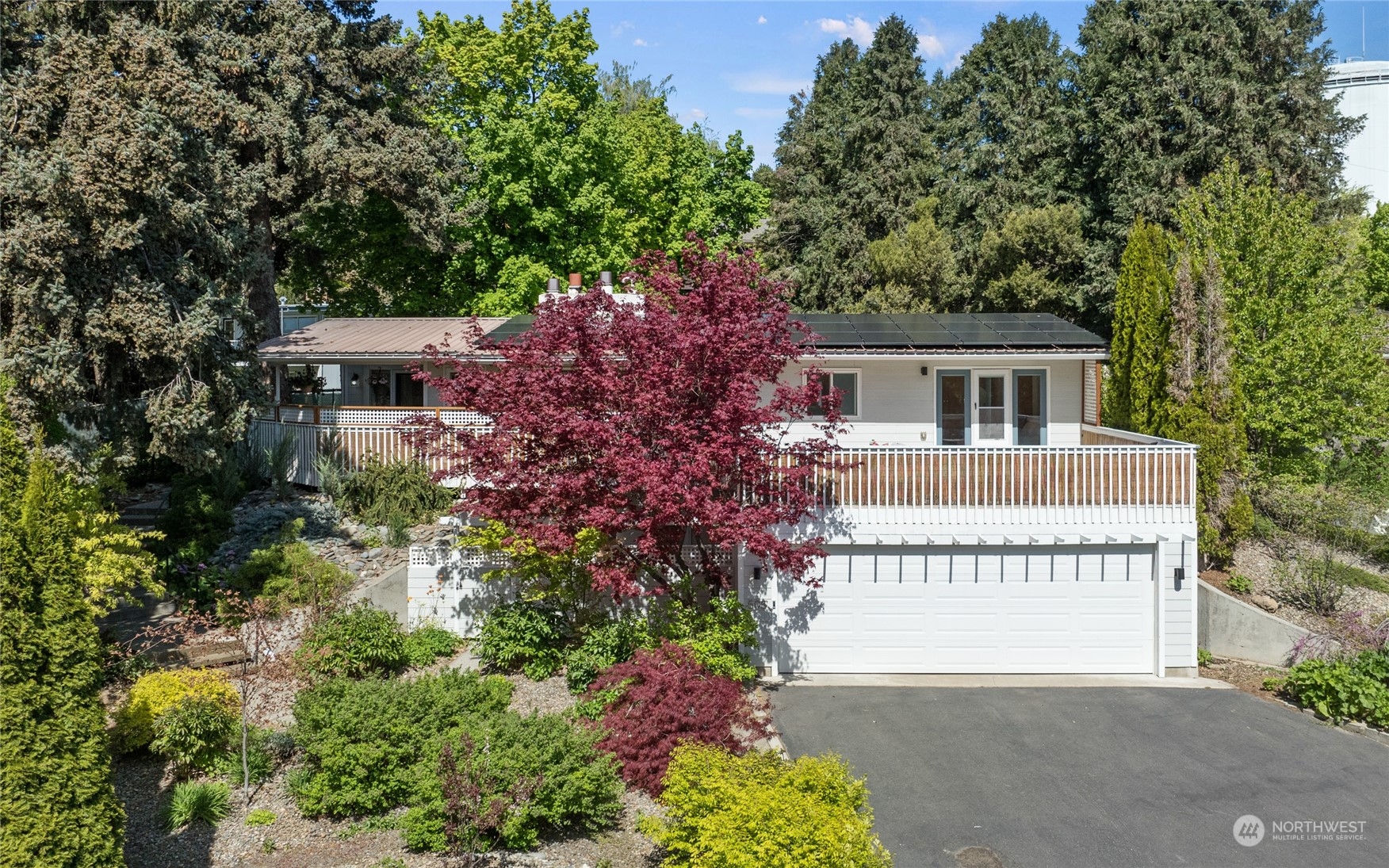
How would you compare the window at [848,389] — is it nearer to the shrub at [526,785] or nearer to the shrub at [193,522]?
the shrub at [526,785]

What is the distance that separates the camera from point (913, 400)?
16938mm

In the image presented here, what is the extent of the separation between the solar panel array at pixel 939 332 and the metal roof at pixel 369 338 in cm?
193

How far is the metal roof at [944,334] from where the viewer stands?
1616 cm

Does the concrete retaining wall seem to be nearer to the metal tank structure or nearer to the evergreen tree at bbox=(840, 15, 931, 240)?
the evergreen tree at bbox=(840, 15, 931, 240)

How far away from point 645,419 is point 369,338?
11327mm

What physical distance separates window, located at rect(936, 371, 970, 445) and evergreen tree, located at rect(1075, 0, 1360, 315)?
11673 millimetres

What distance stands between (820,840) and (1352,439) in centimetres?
1768

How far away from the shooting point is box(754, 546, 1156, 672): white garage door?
12.9 meters

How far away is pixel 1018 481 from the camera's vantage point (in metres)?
12.9

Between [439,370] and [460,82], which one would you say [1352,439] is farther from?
[460,82]

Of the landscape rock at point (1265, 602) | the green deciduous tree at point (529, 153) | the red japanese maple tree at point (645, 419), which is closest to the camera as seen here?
the red japanese maple tree at point (645, 419)

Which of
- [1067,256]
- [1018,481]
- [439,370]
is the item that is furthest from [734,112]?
[1018,481]

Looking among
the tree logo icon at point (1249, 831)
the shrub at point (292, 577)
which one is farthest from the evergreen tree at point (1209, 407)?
the shrub at point (292, 577)

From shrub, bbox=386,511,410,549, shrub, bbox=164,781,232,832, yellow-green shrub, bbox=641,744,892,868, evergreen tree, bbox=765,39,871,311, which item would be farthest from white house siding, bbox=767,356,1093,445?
evergreen tree, bbox=765,39,871,311
